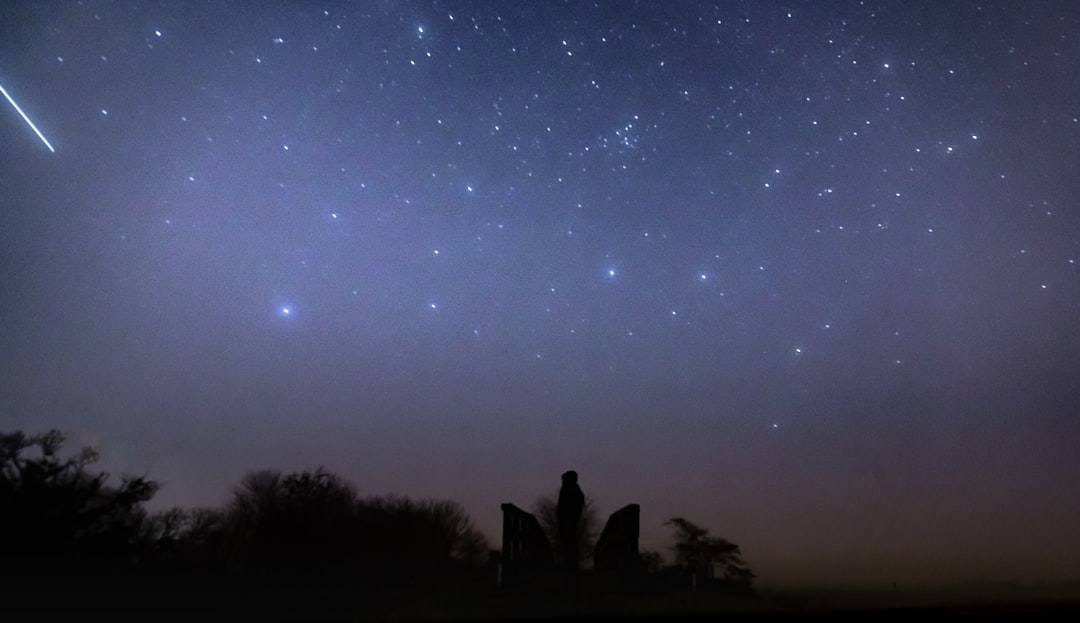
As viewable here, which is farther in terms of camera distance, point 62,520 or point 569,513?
point 569,513

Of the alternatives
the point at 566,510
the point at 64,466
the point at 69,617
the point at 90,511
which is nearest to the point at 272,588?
the point at 69,617

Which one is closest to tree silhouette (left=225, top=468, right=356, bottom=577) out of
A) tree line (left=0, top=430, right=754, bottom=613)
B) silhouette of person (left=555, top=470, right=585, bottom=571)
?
tree line (left=0, top=430, right=754, bottom=613)

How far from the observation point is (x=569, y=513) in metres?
14.7

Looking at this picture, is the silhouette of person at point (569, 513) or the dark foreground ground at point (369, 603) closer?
the dark foreground ground at point (369, 603)

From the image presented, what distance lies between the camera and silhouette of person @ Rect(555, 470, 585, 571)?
14.6 meters

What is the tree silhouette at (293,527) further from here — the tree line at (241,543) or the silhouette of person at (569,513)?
the silhouette of person at (569,513)

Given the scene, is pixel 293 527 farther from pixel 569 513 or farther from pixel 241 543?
Answer: pixel 569 513

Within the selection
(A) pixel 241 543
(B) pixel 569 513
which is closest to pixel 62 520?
(A) pixel 241 543

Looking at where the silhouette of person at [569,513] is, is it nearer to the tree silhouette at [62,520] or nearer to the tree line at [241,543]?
the tree line at [241,543]

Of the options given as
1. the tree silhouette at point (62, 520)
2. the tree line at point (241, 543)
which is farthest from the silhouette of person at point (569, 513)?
the tree silhouette at point (62, 520)

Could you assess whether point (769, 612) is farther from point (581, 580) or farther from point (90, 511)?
point (90, 511)

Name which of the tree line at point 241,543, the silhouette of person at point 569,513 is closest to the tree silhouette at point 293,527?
the tree line at point 241,543

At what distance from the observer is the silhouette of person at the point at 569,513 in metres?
14.6

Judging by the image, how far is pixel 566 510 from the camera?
48.2ft
